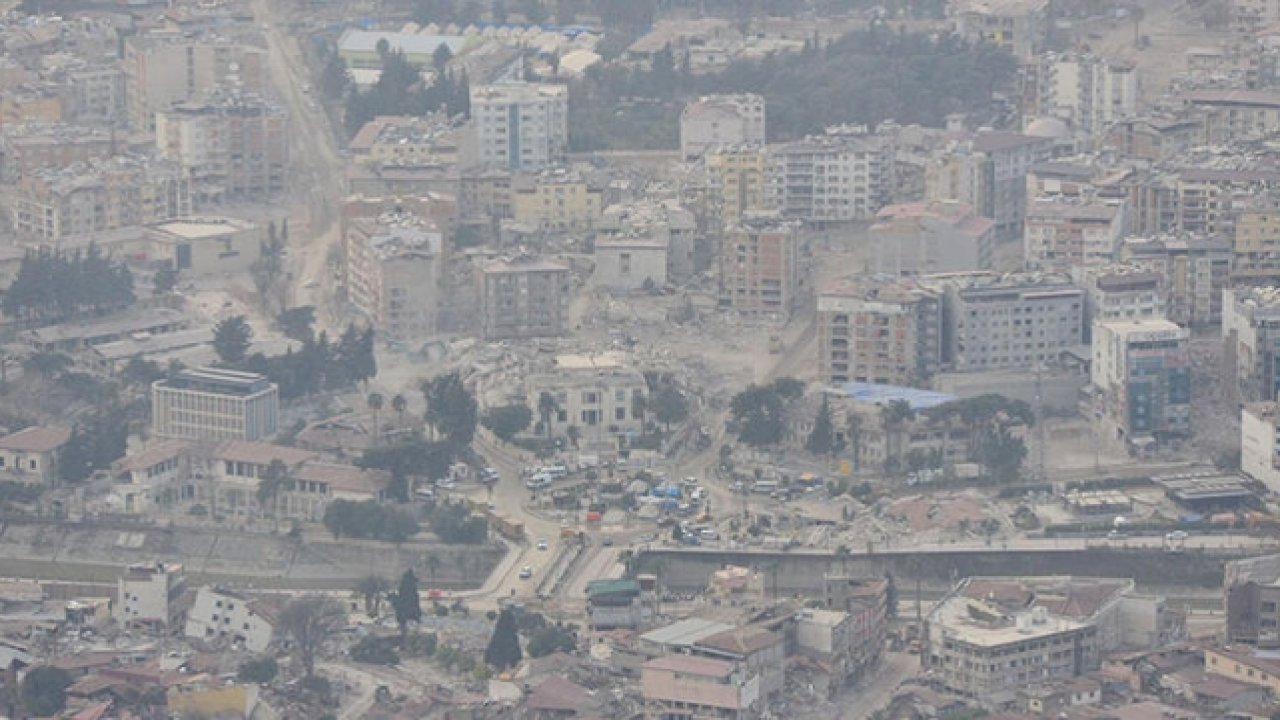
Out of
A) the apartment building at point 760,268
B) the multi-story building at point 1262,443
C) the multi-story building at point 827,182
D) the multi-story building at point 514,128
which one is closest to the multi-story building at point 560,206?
the multi-story building at point 827,182

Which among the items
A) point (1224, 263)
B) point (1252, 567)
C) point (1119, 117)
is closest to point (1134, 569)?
point (1252, 567)

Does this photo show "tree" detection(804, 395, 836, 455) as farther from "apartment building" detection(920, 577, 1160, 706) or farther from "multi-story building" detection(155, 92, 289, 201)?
"multi-story building" detection(155, 92, 289, 201)

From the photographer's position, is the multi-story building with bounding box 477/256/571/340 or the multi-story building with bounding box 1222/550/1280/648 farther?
the multi-story building with bounding box 477/256/571/340

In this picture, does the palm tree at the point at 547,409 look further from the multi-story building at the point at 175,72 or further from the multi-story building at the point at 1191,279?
the multi-story building at the point at 175,72

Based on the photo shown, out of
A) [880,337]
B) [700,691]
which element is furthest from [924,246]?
[700,691]

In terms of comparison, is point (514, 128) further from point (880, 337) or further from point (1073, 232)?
point (880, 337)

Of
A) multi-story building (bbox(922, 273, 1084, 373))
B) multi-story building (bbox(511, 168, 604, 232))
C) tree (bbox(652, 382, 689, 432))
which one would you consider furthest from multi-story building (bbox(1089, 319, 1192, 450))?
multi-story building (bbox(511, 168, 604, 232))
